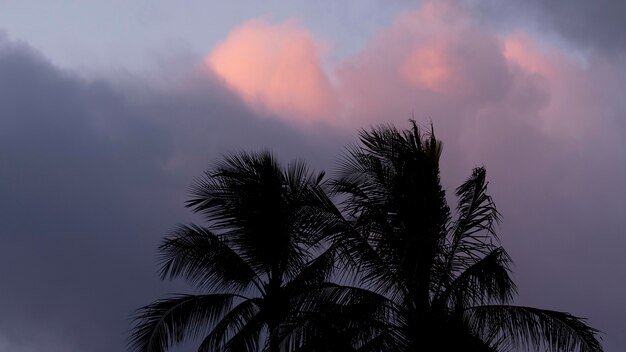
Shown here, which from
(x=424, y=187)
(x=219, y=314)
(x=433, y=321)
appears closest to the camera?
(x=433, y=321)

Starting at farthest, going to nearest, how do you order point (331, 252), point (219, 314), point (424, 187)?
point (219, 314)
point (331, 252)
point (424, 187)

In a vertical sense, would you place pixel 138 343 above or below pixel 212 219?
below

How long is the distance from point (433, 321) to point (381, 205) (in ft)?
8.28

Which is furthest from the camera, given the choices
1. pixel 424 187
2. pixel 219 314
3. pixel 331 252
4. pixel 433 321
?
pixel 219 314

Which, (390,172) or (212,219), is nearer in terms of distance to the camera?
(390,172)

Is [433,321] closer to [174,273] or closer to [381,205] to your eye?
[381,205]

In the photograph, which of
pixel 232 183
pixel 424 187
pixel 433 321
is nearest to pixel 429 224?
pixel 424 187

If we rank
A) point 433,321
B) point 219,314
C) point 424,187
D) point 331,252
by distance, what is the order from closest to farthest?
point 433,321
point 424,187
point 331,252
point 219,314

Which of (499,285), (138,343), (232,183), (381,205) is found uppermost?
(232,183)

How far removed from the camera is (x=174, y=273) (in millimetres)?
21734

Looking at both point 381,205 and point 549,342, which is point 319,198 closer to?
point 381,205

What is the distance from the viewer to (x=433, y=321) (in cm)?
1703

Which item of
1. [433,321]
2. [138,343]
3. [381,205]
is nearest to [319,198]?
[381,205]

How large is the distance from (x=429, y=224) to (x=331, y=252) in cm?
228
